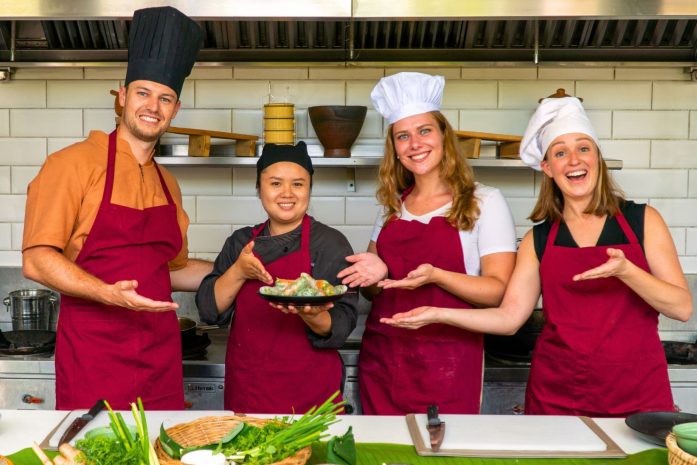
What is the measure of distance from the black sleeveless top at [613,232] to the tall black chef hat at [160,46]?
4.64 ft

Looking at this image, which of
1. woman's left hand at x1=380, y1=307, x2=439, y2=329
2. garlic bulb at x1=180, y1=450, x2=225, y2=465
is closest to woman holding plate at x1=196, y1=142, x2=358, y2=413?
woman's left hand at x1=380, y1=307, x2=439, y2=329

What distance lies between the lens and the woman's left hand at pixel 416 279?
109 inches

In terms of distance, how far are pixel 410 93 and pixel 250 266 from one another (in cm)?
85

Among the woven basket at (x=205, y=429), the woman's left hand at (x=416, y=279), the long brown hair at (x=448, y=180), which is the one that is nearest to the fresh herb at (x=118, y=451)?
the woven basket at (x=205, y=429)

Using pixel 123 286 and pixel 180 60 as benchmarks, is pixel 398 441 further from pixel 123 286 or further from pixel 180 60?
pixel 180 60

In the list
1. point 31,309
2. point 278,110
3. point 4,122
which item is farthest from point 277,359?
point 4,122

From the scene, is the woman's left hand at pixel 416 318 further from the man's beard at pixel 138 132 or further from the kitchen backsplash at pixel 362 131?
the kitchen backsplash at pixel 362 131

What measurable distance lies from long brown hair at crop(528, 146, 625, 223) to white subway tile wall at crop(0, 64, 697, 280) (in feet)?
4.30

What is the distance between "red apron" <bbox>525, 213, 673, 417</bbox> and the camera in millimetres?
2672

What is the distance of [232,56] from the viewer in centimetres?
408

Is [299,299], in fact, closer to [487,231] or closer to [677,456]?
[487,231]

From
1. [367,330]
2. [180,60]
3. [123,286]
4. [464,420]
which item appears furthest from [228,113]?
[464,420]

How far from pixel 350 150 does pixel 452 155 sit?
3.59 feet

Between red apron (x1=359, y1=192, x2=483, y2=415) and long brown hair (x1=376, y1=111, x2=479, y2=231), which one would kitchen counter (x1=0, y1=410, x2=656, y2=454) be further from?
long brown hair (x1=376, y1=111, x2=479, y2=231)
